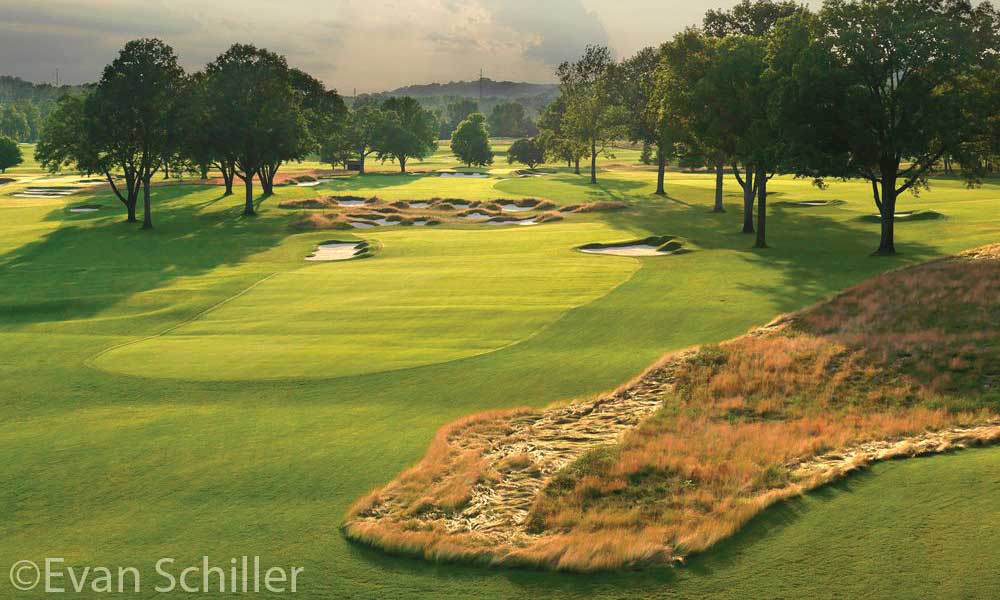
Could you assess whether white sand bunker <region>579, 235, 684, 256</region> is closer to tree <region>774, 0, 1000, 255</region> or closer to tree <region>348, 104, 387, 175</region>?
tree <region>774, 0, 1000, 255</region>

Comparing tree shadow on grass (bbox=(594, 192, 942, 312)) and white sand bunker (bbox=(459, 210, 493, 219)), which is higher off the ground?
white sand bunker (bbox=(459, 210, 493, 219))

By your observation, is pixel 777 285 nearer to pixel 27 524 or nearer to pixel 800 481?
pixel 800 481

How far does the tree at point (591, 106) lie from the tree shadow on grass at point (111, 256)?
52.6m

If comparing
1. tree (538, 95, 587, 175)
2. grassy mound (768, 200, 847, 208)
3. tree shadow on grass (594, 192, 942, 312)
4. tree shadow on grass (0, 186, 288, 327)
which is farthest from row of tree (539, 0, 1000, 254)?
tree (538, 95, 587, 175)

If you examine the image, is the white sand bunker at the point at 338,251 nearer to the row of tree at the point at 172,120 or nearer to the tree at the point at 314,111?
the row of tree at the point at 172,120

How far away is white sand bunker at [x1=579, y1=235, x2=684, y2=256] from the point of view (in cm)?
5075

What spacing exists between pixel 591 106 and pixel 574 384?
93.5 metres

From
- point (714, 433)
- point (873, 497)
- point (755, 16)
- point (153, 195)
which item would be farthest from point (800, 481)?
point (153, 195)

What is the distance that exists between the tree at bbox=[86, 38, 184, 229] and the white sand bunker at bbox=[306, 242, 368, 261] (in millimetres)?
21370

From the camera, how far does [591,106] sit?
112 metres

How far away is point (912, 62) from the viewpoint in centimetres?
4178

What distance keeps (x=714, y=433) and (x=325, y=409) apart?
10674 mm

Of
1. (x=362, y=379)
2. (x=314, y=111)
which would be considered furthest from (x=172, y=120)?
(x=362, y=379)

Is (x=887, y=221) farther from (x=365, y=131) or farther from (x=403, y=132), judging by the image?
(x=365, y=131)
